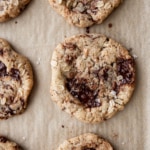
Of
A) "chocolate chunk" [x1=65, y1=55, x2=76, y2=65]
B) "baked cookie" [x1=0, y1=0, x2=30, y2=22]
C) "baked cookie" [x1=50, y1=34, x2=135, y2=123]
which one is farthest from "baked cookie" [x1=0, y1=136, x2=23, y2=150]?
"baked cookie" [x1=0, y1=0, x2=30, y2=22]

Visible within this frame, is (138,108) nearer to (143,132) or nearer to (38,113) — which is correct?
(143,132)

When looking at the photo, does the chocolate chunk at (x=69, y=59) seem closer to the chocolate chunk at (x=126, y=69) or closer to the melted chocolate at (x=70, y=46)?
the melted chocolate at (x=70, y=46)

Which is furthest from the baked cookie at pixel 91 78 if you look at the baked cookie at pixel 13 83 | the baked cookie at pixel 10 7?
the baked cookie at pixel 10 7

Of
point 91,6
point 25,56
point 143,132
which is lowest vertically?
point 143,132

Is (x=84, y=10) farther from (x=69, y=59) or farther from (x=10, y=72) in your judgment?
(x=10, y=72)

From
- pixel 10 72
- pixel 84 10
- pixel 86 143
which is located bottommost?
pixel 86 143

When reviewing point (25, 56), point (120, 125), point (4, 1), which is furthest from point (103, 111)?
point (4, 1)

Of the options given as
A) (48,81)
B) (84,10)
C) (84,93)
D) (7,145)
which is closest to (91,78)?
(84,93)

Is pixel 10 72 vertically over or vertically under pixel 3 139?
over
